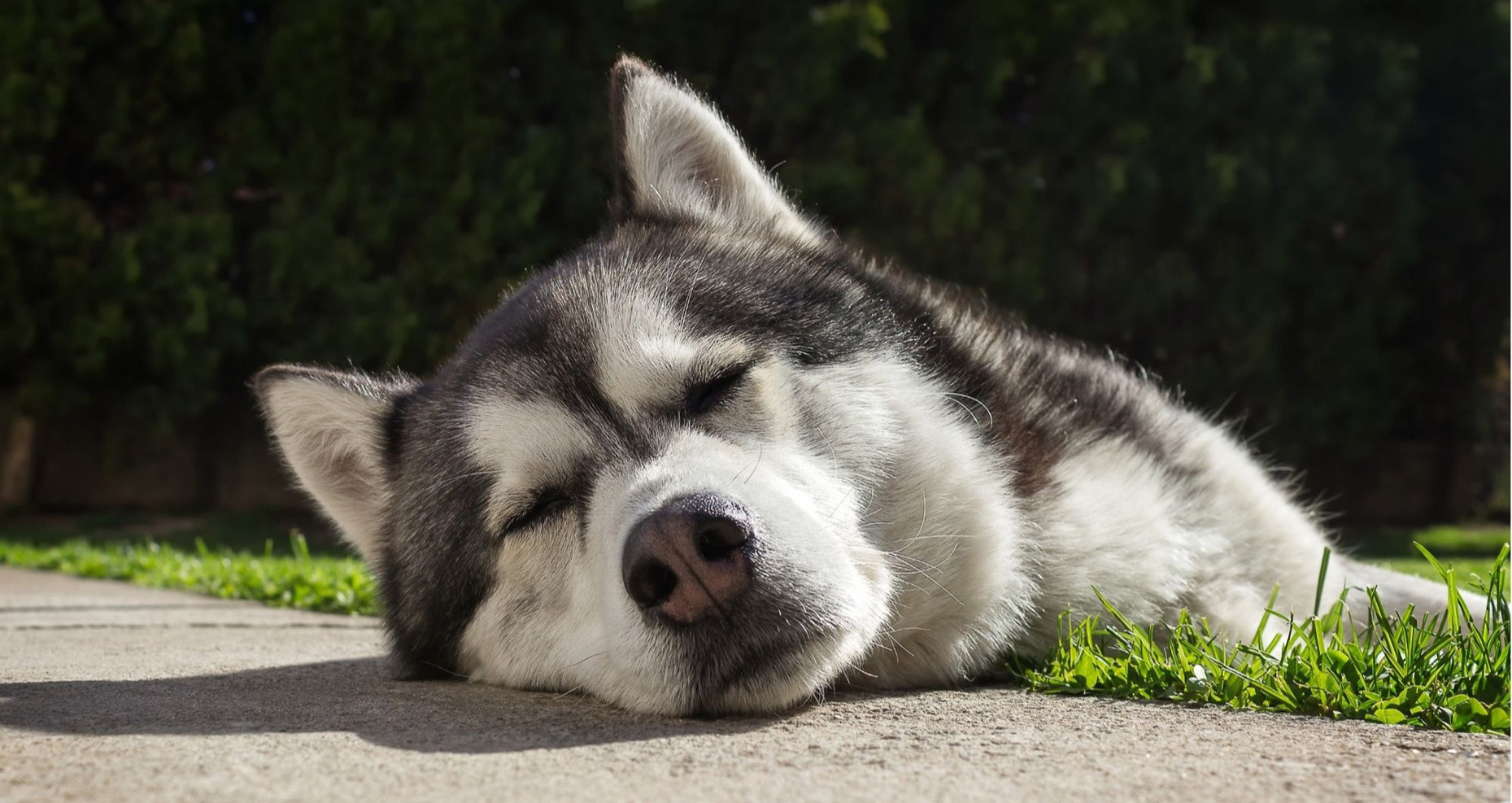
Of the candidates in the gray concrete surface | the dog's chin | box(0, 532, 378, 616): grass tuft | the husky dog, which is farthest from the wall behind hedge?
the dog's chin

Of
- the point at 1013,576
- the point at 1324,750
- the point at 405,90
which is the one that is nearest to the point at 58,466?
the point at 405,90

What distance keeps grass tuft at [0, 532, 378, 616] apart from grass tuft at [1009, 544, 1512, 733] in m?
2.14

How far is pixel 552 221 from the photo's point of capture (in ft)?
30.6

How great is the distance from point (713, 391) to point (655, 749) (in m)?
0.99

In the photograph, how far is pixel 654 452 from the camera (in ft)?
8.86

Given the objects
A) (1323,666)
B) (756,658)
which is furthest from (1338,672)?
(756,658)

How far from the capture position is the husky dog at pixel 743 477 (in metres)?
2.44

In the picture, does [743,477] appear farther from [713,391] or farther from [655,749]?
[655,749]

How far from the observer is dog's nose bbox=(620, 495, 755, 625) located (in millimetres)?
2281

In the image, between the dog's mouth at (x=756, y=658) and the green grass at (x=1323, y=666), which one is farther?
the dog's mouth at (x=756, y=658)

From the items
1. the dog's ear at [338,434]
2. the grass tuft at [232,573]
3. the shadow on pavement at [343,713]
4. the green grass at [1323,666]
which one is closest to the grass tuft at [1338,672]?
the green grass at [1323,666]

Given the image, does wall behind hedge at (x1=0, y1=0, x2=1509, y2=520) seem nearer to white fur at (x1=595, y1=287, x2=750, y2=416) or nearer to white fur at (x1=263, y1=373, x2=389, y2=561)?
white fur at (x1=263, y1=373, x2=389, y2=561)

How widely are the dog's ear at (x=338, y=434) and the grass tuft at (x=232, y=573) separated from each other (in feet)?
0.94

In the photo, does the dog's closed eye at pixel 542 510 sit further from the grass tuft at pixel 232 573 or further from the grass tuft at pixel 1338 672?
the grass tuft at pixel 1338 672
